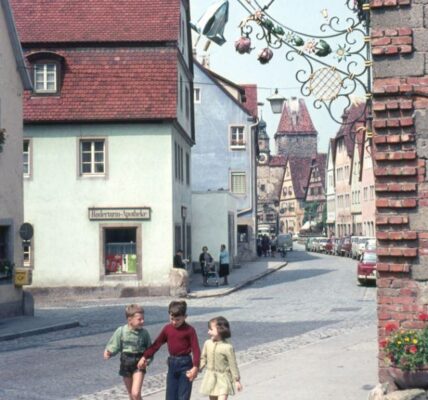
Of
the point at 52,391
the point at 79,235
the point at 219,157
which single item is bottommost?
the point at 52,391

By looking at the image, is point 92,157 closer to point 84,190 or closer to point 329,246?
point 84,190

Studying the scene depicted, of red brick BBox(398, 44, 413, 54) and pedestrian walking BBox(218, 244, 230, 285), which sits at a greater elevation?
red brick BBox(398, 44, 413, 54)

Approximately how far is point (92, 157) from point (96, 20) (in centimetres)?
481

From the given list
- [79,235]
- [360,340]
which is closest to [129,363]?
[360,340]

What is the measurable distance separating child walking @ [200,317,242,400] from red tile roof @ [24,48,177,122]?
77.7ft

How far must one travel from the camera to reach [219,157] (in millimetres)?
60781

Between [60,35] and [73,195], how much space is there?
213 inches

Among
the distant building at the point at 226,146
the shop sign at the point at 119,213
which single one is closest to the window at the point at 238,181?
the distant building at the point at 226,146

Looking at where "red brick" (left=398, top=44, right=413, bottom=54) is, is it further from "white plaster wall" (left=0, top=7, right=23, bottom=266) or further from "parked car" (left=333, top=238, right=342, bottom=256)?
"parked car" (left=333, top=238, right=342, bottom=256)

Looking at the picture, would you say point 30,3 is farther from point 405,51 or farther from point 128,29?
point 405,51

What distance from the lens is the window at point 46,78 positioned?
1335 inches

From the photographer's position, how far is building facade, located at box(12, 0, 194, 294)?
109 feet

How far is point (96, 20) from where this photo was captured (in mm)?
34969

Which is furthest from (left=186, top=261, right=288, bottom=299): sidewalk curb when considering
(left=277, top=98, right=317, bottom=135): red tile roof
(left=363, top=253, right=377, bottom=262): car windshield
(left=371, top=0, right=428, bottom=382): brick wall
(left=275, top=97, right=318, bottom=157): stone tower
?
(left=277, top=98, right=317, bottom=135): red tile roof
